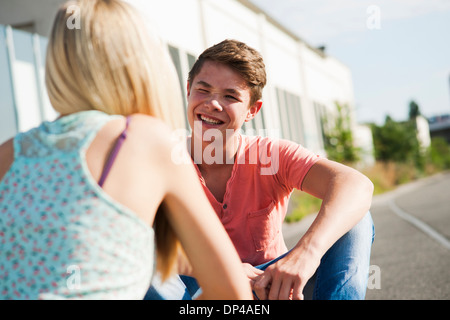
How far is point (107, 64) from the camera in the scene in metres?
1.18

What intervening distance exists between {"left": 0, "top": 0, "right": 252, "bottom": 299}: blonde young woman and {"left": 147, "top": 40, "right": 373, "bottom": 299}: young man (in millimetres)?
541

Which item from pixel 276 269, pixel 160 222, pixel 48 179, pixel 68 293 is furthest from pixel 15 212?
pixel 276 269

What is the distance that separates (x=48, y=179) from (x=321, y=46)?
80.5 ft

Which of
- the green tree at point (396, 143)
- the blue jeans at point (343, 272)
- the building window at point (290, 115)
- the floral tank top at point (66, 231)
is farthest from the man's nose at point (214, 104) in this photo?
the green tree at point (396, 143)

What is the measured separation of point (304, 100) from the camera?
1853 cm

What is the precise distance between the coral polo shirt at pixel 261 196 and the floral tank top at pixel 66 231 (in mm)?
1105

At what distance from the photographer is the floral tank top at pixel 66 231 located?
3.57 ft

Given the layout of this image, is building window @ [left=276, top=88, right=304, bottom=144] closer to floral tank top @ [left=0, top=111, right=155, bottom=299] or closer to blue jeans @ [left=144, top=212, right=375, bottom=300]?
blue jeans @ [left=144, top=212, right=375, bottom=300]

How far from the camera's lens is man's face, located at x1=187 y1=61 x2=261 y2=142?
2.56 m

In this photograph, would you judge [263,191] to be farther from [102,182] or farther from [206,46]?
[206,46]

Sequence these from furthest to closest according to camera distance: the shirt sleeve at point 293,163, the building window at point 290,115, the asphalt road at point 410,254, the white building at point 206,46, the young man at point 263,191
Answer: the building window at point 290,115, the white building at point 206,46, the asphalt road at point 410,254, the shirt sleeve at point 293,163, the young man at point 263,191

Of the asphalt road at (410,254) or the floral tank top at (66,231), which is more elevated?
the floral tank top at (66,231)

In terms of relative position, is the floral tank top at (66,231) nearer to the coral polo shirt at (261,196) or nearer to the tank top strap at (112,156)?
the tank top strap at (112,156)

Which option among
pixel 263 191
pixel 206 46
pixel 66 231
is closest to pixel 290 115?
pixel 206 46
